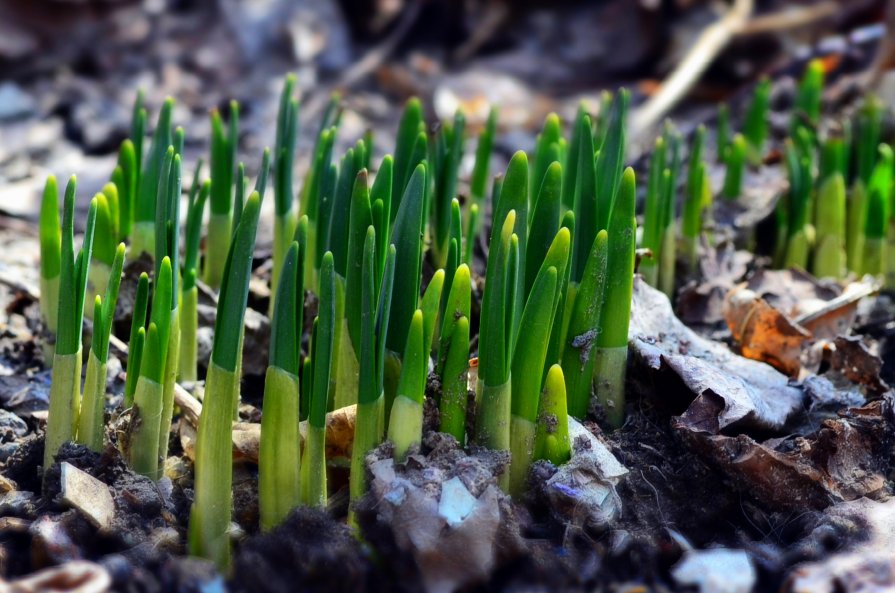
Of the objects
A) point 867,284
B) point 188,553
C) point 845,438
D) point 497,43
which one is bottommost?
point 188,553

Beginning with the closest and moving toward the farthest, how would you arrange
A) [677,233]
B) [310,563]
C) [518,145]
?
1. [310,563]
2. [677,233]
3. [518,145]

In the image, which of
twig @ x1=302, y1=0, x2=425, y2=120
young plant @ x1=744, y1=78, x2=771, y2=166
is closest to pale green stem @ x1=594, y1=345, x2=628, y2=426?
young plant @ x1=744, y1=78, x2=771, y2=166

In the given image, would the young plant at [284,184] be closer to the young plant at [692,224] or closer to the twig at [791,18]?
the young plant at [692,224]

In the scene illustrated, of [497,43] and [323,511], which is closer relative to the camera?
[323,511]

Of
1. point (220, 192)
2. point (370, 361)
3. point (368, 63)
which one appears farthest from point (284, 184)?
point (368, 63)

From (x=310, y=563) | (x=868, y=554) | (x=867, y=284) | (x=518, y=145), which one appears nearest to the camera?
(x=310, y=563)

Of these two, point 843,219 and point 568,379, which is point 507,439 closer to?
point 568,379

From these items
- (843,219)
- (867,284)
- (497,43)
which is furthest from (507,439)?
(497,43)
